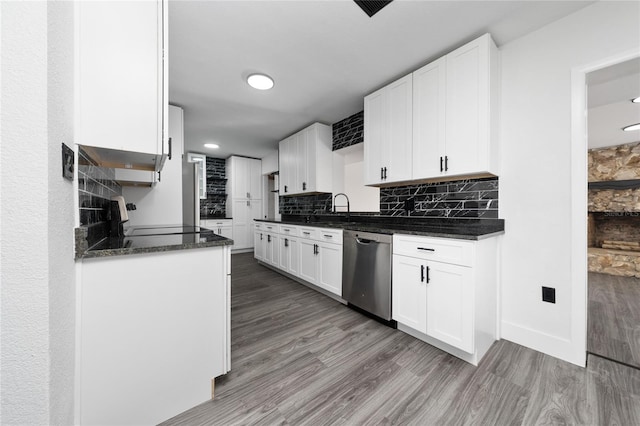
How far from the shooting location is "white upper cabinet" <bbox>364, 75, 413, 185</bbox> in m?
2.32

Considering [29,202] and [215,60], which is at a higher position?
[215,60]

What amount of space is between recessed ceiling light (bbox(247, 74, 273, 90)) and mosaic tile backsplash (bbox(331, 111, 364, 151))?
130 centimetres

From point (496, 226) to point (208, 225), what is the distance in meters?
5.34

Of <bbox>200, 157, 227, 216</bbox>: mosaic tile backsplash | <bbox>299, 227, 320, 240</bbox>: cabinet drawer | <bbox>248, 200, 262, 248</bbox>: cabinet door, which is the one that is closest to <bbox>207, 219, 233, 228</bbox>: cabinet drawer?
<bbox>248, 200, 262, 248</bbox>: cabinet door

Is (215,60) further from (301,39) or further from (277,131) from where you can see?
(277,131)

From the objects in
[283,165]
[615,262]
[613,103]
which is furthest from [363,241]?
[615,262]

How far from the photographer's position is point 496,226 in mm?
1946

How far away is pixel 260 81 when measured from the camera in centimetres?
247

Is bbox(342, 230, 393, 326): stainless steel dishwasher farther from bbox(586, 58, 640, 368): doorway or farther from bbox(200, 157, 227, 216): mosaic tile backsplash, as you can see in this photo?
bbox(200, 157, 227, 216): mosaic tile backsplash

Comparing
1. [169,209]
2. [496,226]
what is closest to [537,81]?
[496,226]

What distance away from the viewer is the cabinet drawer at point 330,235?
2.60 metres

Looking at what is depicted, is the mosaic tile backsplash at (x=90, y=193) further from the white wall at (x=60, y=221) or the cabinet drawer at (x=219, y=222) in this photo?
the cabinet drawer at (x=219, y=222)

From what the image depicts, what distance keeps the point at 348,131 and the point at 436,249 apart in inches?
91.1

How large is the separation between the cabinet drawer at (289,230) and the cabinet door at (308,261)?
0.64ft
